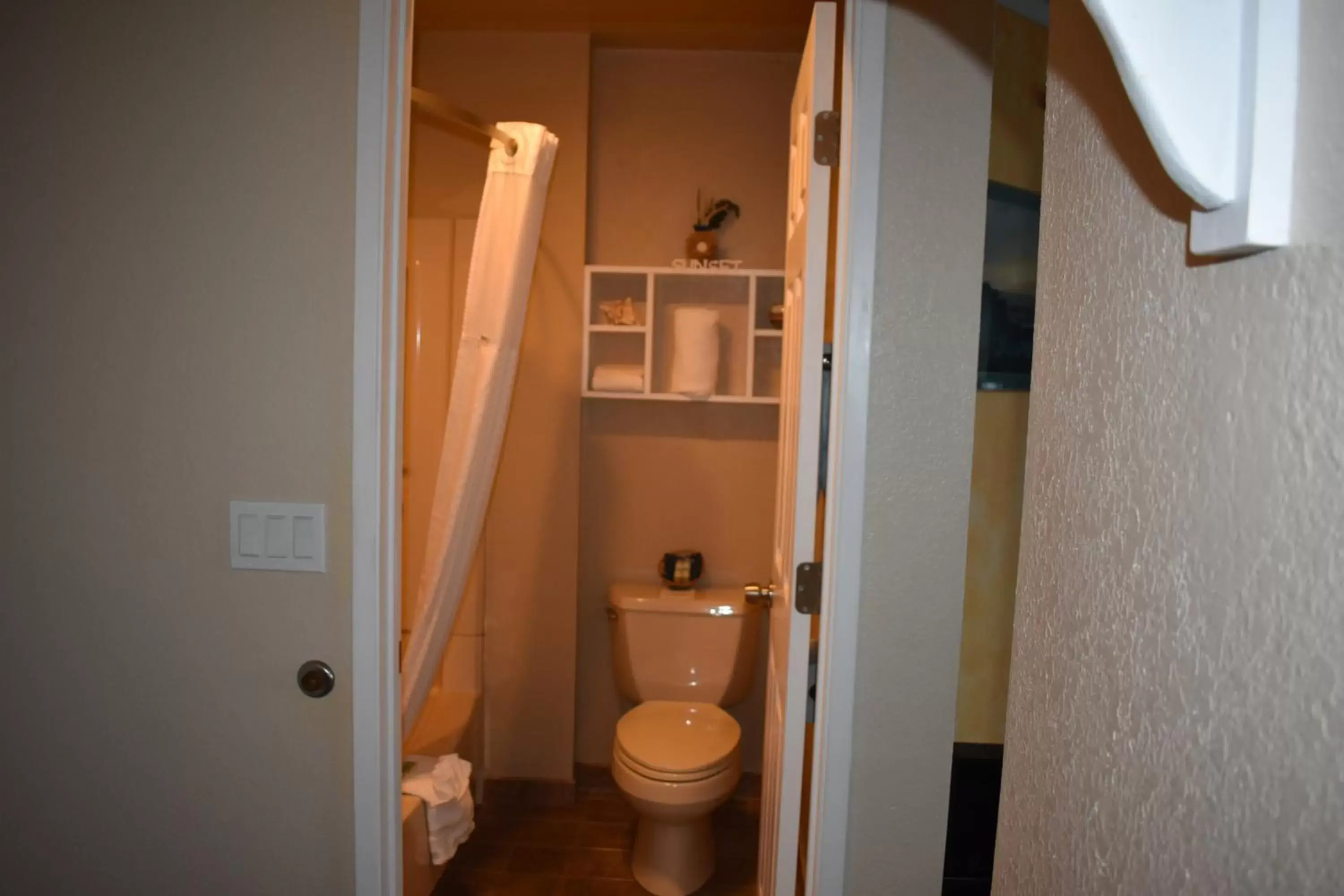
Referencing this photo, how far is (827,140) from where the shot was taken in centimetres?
123

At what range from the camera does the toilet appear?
213cm

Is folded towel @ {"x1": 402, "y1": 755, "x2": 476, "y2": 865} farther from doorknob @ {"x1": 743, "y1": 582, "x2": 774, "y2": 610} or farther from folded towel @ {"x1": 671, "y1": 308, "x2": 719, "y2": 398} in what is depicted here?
folded towel @ {"x1": 671, "y1": 308, "x2": 719, "y2": 398}

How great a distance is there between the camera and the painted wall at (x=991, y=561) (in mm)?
1384

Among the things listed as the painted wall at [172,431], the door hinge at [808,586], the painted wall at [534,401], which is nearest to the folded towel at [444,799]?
the painted wall at [172,431]

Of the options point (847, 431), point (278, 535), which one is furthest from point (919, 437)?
point (278, 535)

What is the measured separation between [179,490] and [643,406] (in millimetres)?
1695

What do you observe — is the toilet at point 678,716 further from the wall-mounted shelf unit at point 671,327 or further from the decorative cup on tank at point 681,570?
the wall-mounted shelf unit at point 671,327

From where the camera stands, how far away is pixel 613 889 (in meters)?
2.28

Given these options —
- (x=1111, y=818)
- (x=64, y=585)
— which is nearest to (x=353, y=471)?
(x=64, y=585)

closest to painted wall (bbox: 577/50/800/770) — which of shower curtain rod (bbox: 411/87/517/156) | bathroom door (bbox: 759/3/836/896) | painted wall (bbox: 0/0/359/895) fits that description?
shower curtain rod (bbox: 411/87/517/156)

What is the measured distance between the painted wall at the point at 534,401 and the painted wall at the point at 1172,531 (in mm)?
2143

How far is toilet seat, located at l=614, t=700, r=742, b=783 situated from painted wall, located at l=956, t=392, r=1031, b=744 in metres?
0.96

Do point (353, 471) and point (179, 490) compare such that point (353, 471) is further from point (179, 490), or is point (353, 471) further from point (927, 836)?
point (927, 836)

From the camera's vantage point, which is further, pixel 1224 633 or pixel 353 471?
pixel 353 471
